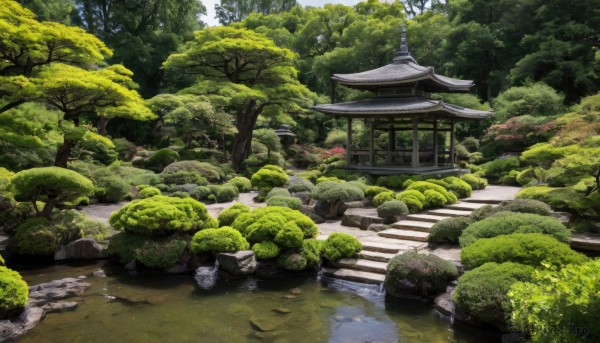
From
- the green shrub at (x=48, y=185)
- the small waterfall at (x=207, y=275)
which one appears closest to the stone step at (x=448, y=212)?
the small waterfall at (x=207, y=275)

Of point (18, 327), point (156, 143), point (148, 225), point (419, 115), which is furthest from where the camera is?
point (156, 143)

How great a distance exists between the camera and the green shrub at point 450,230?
10008mm

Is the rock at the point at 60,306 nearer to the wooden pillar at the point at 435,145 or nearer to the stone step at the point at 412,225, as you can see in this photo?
the stone step at the point at 412,225

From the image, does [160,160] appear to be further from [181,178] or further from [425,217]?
[425,217]

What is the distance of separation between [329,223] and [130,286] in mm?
6596

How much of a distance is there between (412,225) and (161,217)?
6623 millimetres

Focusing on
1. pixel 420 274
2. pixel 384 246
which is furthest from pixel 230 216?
pixel 420 274

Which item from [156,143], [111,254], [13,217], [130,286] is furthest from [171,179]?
[156,143]

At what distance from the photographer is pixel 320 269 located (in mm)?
9781

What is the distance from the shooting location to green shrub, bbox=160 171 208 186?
1827cm

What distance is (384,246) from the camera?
400 inches

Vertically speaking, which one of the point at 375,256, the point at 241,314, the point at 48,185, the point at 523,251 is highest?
the point at 48,185

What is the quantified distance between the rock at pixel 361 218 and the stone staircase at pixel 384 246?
2.43 ft

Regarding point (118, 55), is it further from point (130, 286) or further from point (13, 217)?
point (130, 286)
